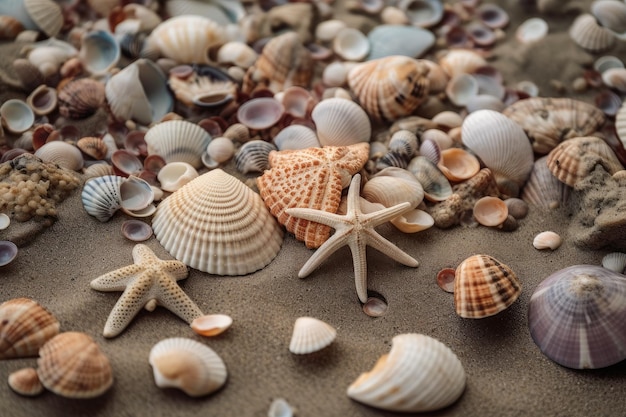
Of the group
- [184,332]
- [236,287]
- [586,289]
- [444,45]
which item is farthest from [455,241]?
[444,45]

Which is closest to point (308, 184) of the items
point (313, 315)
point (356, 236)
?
point (356, 236)

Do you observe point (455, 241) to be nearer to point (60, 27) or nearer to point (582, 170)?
point (582, 170)

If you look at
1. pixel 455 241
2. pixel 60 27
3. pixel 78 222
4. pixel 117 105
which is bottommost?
pixel 455 241

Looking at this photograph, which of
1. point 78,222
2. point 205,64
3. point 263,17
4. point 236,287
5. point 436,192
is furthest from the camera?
point 263,17

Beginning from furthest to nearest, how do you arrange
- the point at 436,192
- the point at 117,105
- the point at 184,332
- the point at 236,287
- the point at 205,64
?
the point at 205,64 < the point at 117,105 < the point at 436,192 < the point at 236,287 < the point at 184,332

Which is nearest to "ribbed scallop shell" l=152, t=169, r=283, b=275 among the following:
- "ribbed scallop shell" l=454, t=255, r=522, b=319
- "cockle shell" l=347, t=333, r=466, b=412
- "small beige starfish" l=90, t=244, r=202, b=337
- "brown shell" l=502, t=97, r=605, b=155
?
"small beige starfish" l=90, t=244, r=202, b=337
